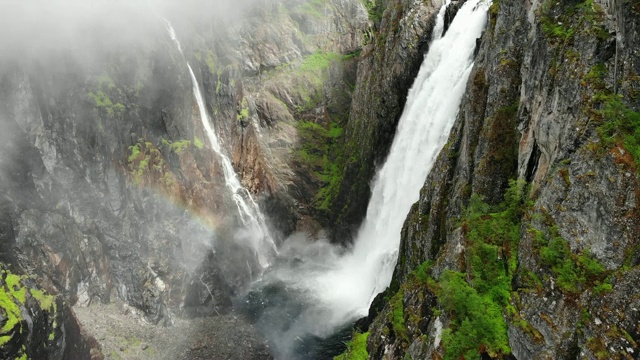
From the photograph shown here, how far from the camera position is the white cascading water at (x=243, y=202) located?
41844 millimetres

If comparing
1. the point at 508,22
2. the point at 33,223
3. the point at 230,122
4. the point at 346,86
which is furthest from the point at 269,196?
the point at 508,22

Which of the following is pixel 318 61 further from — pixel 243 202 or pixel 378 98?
pixel 243 202

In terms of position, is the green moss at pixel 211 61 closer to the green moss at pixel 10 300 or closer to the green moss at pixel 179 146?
the green moss at pixel 179 146

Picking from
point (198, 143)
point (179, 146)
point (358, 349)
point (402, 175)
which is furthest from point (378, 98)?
point (358, 349)

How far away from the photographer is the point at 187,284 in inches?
1380

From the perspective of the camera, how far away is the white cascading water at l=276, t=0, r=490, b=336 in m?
29.9

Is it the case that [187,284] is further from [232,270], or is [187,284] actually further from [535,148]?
[535,148]

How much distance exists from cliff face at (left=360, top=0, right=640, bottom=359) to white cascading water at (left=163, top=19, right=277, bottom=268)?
2212 cm

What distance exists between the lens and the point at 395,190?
115 feet

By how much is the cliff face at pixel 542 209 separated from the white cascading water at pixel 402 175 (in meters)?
8.18

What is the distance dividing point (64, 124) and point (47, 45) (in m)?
6.61

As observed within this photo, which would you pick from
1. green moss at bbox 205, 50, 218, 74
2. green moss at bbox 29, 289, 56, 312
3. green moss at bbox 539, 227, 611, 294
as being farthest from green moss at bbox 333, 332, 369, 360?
green moss at bbox 205, 50, 218, 74

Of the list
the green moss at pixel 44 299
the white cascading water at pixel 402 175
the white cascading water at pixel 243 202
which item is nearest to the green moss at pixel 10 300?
the green moss at pixel 44 299

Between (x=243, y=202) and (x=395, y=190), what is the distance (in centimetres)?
1570
